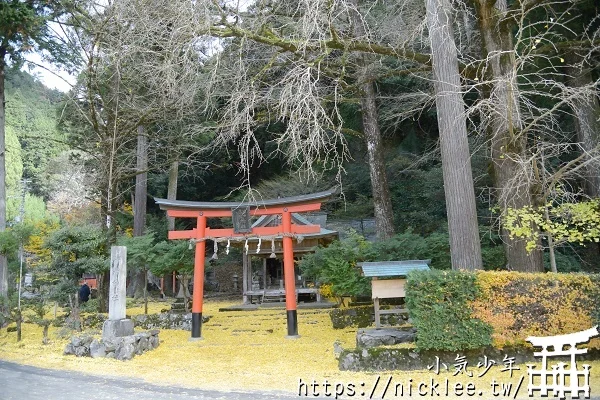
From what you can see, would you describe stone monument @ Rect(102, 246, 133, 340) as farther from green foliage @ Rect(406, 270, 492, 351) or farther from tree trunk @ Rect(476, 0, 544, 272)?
tree trunk @ Rect(476, 0, 544, 272)

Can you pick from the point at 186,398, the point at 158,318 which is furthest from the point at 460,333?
the point at 158,318

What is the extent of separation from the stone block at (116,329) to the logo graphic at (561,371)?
708 cm

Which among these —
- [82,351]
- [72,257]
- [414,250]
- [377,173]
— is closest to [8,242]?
[72,257]

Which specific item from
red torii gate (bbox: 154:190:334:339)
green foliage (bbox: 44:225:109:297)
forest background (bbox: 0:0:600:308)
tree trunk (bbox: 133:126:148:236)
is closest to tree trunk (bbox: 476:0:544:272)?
forest background (bbox: 0:0:600:308)

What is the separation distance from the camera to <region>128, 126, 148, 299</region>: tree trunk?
1560 cm

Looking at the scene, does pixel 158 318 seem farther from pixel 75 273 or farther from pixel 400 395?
pixel 400 395

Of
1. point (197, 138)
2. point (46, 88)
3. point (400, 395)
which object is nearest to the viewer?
point (400, 395)

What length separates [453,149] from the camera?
285 inches

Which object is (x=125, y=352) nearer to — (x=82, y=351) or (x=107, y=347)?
(x=107, y=347)

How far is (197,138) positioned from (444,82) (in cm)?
1203

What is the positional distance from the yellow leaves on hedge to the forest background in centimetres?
64

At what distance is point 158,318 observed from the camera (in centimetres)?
1167

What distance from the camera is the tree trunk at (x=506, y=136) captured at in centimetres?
673

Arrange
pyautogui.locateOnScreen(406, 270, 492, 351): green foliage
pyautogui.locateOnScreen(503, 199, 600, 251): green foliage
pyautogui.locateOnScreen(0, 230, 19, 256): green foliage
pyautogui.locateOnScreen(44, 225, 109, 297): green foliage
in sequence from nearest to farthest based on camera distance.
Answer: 1. pyautogui.locateOnScreen(406, 270, 492, 351): green foliage
2. pyautogui.locateOnScreen(503, 199, 600, 251): green foliage
3. pyautogui.locateOnScreen(44, 225, 109, 297): green foliage
4. pyautogui.locateOnScreen(0, 230, 19, 256): green foliage
